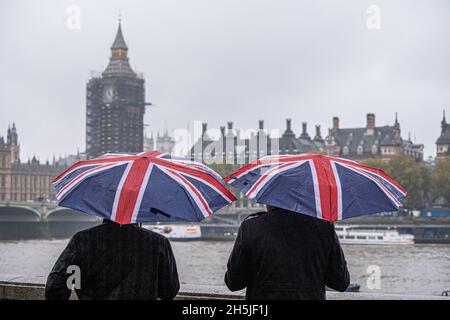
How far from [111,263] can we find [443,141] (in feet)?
214

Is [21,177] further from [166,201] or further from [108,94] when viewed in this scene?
[166,201]

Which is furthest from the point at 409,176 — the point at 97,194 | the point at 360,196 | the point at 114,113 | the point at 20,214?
the point at 97,194

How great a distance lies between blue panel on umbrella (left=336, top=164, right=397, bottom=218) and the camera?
10.5 ft

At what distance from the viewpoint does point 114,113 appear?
72.7m

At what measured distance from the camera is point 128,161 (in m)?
3.21

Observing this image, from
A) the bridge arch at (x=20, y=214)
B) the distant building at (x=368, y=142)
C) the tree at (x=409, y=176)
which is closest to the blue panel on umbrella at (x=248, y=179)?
the bridge arch at (x=20, y=214)

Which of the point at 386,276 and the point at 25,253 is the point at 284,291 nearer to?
the point at 386,276

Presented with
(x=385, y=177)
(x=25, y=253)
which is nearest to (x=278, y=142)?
(x=25, y=253)

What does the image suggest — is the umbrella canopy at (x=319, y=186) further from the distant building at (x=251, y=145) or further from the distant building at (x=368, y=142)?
the distant building at (x=368, y=142)

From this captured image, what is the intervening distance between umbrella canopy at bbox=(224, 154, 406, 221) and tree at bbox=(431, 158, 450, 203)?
54.2 meters

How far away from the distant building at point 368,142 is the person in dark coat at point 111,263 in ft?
204

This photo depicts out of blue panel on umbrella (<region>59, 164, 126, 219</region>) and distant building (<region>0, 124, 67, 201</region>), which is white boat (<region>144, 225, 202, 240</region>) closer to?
distant building (<region>0, 124, 67, 201</region>)

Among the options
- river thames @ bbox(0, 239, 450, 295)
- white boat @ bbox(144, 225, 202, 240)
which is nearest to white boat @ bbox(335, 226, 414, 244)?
river thames @ bbox(0, 239, 450, 295)

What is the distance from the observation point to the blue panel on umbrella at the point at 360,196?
3197 mm
